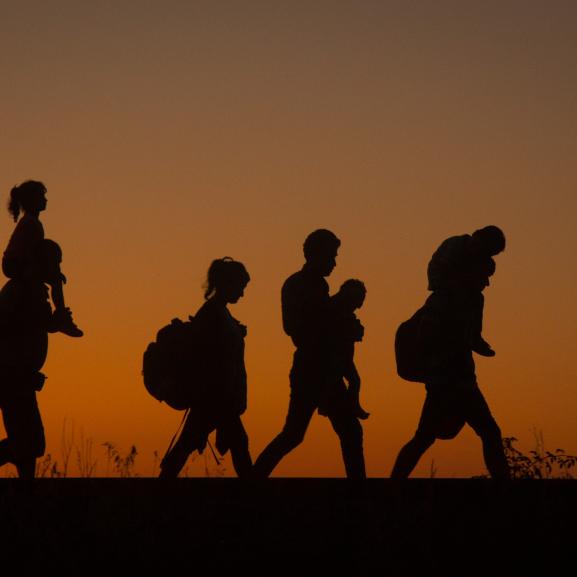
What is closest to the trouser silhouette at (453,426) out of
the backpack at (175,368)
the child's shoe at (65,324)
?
the backpack at (175,368)

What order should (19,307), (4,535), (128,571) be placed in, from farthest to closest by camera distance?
(19,307) → (4,535) → (128,571)

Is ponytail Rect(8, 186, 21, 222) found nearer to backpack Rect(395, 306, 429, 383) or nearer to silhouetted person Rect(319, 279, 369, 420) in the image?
silhouetted person Rect(319, 279, 369, 420)

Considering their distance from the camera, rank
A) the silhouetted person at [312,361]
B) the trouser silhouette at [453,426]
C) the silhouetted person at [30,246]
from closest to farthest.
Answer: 1. the silhouetted person at [30,246]
2. the trouser silhouette at [453,426]
3. the silhouetted person at [312,361]

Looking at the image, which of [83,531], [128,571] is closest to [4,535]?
[83,531]

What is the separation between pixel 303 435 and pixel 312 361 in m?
0.56

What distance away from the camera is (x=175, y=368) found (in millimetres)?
10062

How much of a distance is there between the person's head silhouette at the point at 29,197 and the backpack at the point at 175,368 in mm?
1388

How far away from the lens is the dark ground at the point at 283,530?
621 centimetres

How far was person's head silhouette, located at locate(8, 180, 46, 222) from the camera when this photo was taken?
31.1ft

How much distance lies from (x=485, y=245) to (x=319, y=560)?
13.9 feet

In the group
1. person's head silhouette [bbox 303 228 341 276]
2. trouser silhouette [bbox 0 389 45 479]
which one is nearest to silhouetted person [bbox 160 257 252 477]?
person's head silhouette [bbox 303 228 341 276]

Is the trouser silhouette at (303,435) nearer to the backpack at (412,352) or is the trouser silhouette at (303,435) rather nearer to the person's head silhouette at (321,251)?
the backpack at (412,352)

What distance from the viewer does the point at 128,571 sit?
6.08m

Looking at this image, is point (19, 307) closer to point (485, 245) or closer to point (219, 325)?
point (219, 325)
